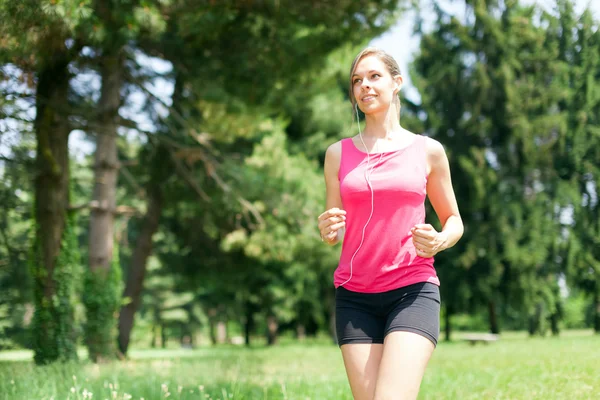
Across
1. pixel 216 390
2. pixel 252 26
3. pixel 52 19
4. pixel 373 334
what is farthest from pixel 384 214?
pixel 252 26

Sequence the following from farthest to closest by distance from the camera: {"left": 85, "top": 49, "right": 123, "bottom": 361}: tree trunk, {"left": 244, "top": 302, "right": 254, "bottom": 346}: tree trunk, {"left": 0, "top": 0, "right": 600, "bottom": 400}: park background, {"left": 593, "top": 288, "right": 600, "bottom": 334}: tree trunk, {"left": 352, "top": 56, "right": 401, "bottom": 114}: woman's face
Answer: {"left": 244, "top": 302, "right": 254, "bottom": 346}: tree trunk < {"left": 85, "top": 49, "right": 123, "bottom": 361}: tree trunk < {"left": 593, "top": 288, "right": 600, "bottom": 334}: tree trunk < {"left": 0, "top": 0, "right": 600, "bottom": 400}: park background < {"left": 352, "top": 56, "right": 401, "bottom": 114}: woman's face

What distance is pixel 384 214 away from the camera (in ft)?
8.88

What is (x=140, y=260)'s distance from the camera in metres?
16.8

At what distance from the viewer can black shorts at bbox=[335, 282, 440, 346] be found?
101 inches

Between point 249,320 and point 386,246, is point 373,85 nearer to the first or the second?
point 386,246

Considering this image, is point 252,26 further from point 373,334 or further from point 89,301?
point 373,334

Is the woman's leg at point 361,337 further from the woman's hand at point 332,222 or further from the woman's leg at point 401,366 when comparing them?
the woman's hand at point 332,222

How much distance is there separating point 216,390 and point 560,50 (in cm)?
616

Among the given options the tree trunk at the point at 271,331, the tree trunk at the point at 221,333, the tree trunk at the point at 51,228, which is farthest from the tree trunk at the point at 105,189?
the tree trunk at the point at 221,333

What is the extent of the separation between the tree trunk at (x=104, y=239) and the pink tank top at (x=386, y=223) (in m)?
8.51

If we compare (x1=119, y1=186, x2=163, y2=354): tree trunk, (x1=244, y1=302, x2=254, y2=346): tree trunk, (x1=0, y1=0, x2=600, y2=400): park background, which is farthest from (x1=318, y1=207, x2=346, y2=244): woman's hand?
(x1=244, y1=302, x2=254, y2=346): tree trunk

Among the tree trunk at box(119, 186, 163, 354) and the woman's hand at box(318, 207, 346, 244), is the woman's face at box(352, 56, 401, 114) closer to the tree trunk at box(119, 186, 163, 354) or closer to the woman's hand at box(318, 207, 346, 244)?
the woman's hand at box(318, 207, 346, 244)

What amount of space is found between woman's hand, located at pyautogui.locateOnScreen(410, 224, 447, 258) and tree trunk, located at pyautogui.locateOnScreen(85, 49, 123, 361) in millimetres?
8807

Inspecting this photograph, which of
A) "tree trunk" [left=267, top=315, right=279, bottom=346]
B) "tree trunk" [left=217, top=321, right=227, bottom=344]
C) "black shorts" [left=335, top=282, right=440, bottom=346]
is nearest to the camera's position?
"black shorts" [left=335, top=282, right=440, bottom=346]
